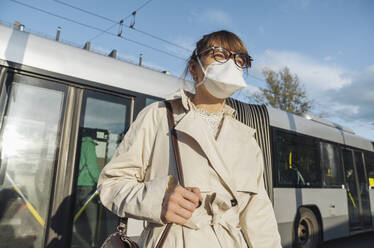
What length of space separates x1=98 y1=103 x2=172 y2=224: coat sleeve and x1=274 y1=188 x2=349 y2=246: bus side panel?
170 inches

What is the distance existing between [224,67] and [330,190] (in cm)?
608

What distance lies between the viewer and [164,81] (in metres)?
4.27

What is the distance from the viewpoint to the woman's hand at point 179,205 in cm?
102

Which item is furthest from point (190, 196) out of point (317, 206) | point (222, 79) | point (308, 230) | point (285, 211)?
point (317, 206)

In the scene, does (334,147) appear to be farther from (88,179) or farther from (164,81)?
(88,179)

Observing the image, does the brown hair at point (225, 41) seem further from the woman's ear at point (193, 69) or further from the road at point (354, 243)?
the road at point (354, 243)

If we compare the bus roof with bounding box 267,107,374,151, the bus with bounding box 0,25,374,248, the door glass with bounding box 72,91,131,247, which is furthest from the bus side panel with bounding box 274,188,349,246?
the door glass with bounding box 72,91,131,247

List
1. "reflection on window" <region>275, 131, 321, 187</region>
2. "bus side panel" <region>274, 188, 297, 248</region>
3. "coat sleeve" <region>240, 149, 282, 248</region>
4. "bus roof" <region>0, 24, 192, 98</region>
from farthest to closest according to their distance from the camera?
"reflection on window" <region>275, 131, 321, 187</region>, "bus side panel" <region>274, 188, 297, 248</region>, "bus roof" <region>0, 24, 192, 98</region>, "coat sleeve" <region>240, 149, 282, 248</region>

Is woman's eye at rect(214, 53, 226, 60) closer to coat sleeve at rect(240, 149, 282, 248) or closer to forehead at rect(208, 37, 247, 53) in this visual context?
forehead at rect(208, 37, 247, 53)

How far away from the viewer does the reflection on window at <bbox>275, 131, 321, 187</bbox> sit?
5340mm

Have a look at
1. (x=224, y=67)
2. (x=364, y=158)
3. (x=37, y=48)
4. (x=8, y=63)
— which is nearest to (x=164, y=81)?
(x=37, y=48)

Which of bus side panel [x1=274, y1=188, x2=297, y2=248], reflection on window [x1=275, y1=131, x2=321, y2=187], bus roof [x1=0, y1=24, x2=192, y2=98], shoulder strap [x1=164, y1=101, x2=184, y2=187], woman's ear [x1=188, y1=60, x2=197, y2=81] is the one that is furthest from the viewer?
reflection on window [x1=275, y1=131, x2=321, y2=187]

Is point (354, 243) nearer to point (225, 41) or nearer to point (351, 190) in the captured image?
point (351, 190)

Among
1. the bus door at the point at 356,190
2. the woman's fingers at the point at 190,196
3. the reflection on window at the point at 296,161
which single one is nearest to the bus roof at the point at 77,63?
the woman's fingers at the point at 190,196
